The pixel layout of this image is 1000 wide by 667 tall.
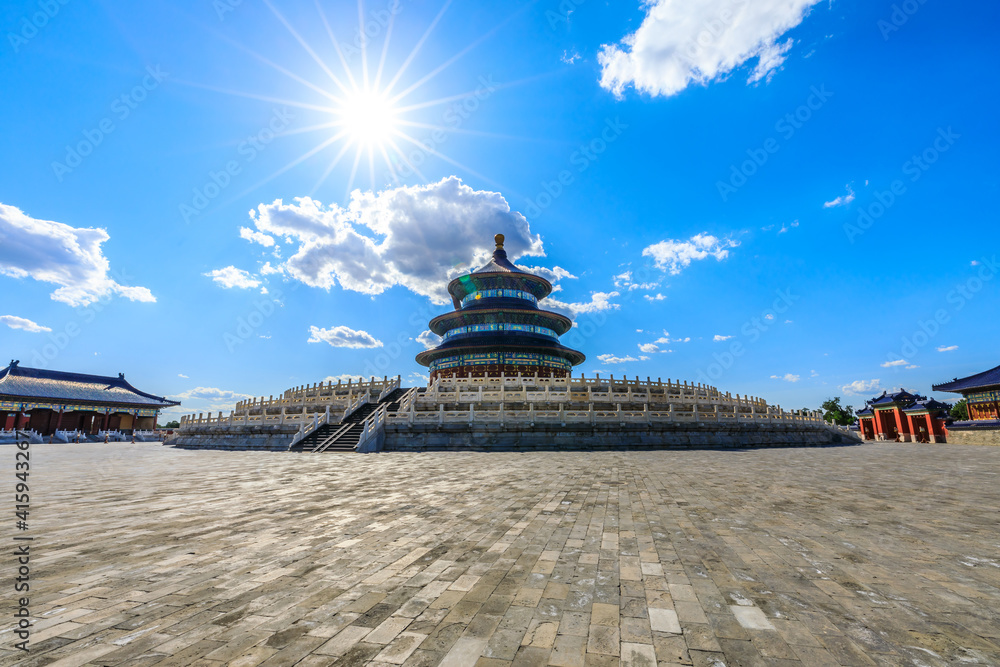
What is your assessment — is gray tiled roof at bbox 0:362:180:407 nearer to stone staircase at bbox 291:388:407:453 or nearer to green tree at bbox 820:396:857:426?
stone staircase at bbox 291:388:407:453

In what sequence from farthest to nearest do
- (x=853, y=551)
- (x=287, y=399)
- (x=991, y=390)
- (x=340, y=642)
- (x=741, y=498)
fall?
1. (x=991, y=390)
2. (x=287, y=399)
3. (x=741, y=498)
4. (x=853, y=551)
5. (x=340, y=642)

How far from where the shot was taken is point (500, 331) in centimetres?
4328

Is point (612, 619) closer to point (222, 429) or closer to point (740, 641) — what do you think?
point (740, 641)

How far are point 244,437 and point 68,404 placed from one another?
125 feet

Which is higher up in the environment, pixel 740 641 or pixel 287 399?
pixel 287 399

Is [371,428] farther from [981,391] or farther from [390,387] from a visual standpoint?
[981,391]

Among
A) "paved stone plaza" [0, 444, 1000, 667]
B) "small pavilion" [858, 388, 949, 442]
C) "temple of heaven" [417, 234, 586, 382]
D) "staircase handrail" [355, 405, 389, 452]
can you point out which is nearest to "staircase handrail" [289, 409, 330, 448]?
"staircase handrail" [355, 405, 389, 452]

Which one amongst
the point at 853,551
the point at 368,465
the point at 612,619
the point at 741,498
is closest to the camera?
the point at 612,619

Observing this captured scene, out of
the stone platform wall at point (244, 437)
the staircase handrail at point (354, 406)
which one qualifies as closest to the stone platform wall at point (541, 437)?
the staircase handrail at point (354, 406)

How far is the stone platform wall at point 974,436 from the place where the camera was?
2875 cm

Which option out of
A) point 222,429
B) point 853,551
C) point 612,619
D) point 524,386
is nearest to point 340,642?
point 612,619

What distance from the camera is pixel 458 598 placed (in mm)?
3420

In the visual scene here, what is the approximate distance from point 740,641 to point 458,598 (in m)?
2.03

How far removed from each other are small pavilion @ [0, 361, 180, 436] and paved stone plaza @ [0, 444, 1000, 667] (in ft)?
173
